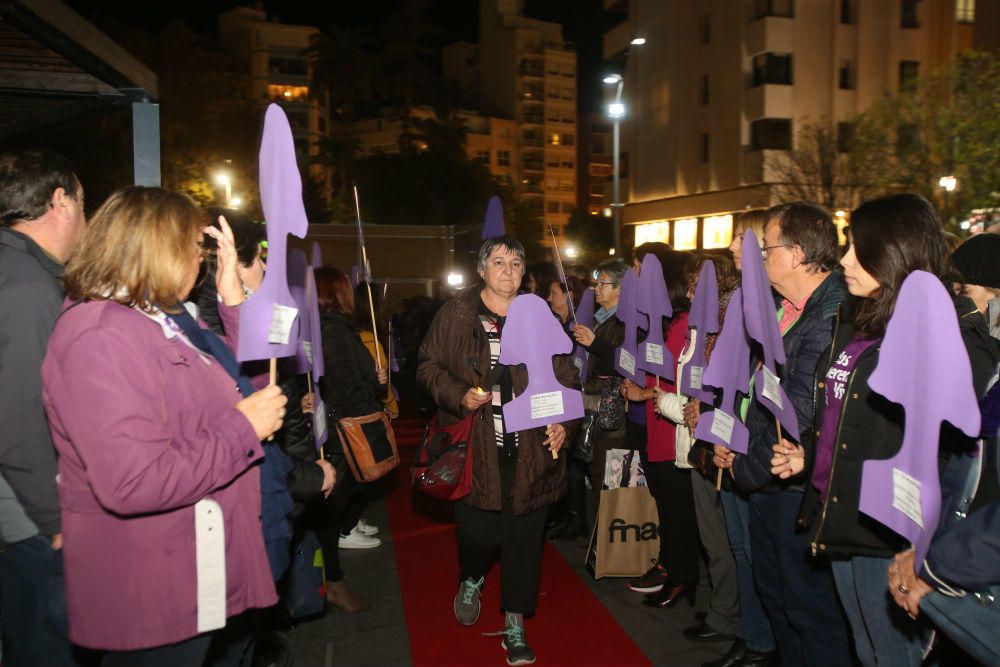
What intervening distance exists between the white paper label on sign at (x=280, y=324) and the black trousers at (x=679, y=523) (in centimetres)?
307

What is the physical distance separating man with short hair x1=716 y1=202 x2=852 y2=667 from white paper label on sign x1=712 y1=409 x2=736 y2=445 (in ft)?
0.36

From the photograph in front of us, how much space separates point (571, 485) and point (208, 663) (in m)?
4.19

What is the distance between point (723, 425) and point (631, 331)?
171cm

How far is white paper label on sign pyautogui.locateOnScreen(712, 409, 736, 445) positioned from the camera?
3.47 metres

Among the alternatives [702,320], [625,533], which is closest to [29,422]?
[702,320]

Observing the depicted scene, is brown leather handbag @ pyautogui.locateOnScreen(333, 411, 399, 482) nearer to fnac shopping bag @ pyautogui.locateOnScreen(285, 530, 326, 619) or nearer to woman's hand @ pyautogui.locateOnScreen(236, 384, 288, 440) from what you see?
fnac shopping bag @ pyautogui.locateOnScreen(285, 530, 326, 619)

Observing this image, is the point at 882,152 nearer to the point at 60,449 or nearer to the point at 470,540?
the point at 470,540

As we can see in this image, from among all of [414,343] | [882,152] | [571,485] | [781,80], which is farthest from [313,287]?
[781,80]

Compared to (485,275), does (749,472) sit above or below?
below

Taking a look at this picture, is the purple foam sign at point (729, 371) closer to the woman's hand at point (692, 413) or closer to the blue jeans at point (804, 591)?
the blue jeans at point (804, 591)

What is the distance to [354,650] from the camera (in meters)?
4.40

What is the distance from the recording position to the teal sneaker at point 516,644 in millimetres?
4188

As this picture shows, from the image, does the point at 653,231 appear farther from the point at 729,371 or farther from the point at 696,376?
the point at 729,371

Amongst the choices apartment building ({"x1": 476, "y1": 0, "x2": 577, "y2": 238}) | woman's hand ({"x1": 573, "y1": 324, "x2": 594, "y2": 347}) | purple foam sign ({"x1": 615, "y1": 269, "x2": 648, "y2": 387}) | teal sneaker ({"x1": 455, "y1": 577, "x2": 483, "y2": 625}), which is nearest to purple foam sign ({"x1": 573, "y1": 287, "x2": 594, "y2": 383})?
woman's hand ({"x1": 573, "y1": 324, "x2": 594, "y2": 347})
